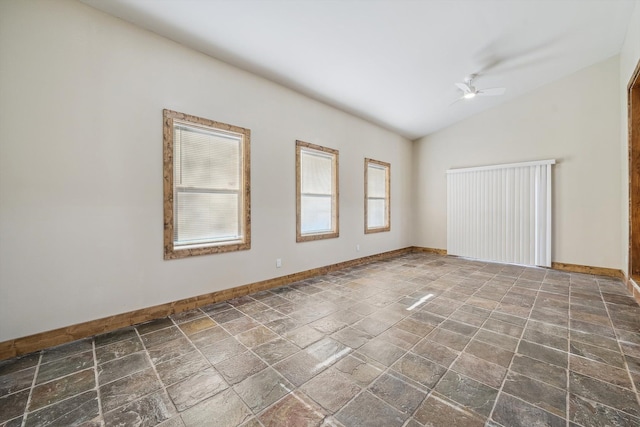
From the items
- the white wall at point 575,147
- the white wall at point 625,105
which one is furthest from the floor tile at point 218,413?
the white wall at point 575,147

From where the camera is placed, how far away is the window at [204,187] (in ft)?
9.99

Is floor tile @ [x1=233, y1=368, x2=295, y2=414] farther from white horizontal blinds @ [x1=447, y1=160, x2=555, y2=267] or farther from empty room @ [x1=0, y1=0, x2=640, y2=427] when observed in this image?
white horizontal blinds @ [x1=447, y1=160, x2=555, y2=267]

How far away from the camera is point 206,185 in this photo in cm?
338

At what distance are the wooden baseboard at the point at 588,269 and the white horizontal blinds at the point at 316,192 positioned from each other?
4548mm

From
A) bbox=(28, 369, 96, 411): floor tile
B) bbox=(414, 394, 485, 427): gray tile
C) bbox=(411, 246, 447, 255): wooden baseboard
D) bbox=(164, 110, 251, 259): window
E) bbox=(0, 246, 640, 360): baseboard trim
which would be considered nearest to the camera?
bbox=(414, 394, 485, 427): gray tile

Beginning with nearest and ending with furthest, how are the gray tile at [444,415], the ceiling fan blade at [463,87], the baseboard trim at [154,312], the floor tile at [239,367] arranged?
the gray tile at [444,415] → the floor tile at [239,367] → the baseboard trim at [154,312] → the ceiling fan blade at [463,87]

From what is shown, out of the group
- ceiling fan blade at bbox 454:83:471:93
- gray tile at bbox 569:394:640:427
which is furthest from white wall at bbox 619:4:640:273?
gray tile at bbox 569:394:640:427

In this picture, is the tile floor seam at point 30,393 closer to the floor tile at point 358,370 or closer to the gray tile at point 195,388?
the gray tile at point 195,388

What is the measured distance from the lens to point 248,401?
168 centimetres

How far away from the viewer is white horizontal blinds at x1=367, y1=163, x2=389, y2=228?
6180mm

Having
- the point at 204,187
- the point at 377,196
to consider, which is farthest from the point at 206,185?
the point at 377,196

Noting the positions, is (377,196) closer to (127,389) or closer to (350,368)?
(350,368)

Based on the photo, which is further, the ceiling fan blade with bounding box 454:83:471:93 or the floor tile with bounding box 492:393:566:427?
the ceiling fan blade with bounding box 454:83:471:93

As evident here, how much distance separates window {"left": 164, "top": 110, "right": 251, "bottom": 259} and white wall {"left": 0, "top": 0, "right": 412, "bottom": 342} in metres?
0.12
